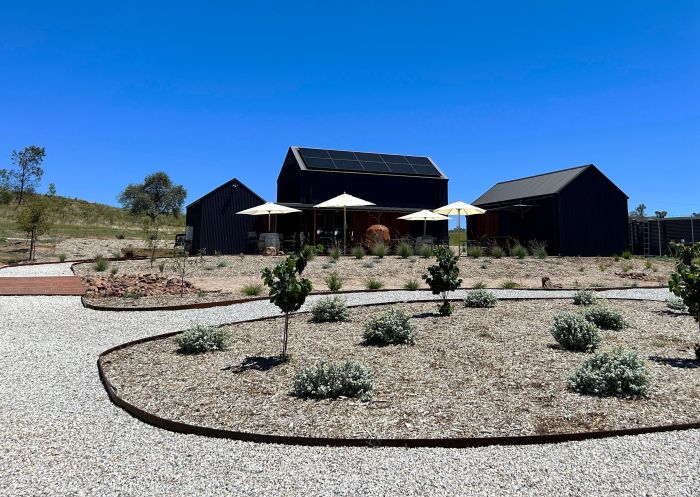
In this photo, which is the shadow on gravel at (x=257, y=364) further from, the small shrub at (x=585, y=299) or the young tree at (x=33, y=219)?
the young tree at (x=33, y=219)

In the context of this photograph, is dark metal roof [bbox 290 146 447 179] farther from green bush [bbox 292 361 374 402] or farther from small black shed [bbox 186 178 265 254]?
green bush [bbox 292 361 374 402]

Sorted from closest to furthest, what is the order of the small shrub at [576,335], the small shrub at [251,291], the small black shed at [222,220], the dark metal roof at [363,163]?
1. the small shrub at [576,335]
2. the small shrub at [251,291]
3. the small black shed at [222,220]
4. the dark metal roof at [363,163]

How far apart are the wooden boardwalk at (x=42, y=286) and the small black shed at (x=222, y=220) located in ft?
29.3

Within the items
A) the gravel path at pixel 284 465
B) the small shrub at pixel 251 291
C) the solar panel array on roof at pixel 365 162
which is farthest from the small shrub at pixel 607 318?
the solar panel array on roof at pixel 365 162

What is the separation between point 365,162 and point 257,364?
22.1m

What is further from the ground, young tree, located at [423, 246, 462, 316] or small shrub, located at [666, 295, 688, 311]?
young tree, located at [423, 246, 462, 316]

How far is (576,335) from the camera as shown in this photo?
608 cm

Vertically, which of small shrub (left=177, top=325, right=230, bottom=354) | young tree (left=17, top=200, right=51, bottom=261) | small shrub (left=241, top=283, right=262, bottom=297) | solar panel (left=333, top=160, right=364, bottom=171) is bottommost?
small shrub (left=177, top=325, right=230, bottom=354)

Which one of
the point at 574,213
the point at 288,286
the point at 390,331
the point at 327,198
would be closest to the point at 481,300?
the point at 390,331

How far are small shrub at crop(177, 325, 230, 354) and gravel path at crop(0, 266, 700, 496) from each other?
6.22ft

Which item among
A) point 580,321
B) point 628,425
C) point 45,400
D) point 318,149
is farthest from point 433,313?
point 318,149

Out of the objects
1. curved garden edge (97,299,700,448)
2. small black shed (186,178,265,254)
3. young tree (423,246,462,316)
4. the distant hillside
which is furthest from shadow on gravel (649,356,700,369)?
the distant hillside

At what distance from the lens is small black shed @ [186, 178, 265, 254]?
21.8 metres

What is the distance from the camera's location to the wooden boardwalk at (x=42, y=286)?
10922mm
